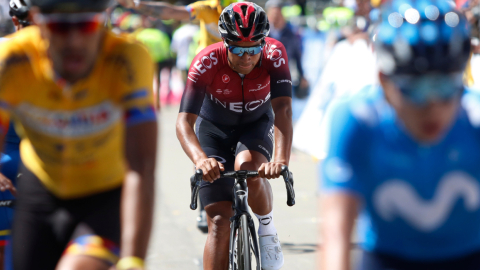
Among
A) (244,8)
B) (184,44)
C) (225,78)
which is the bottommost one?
(225,78)

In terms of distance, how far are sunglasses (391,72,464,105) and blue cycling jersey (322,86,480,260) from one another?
0.30ft

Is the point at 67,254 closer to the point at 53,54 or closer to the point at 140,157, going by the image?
the point at 140,157

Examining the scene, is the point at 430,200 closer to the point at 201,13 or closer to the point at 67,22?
the point at 67,22

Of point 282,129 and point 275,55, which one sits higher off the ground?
point 275,55

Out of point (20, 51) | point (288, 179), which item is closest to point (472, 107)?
point (20, 51)

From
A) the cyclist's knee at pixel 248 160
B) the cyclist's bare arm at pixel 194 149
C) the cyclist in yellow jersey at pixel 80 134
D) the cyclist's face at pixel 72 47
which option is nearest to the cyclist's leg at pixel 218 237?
the cyclist's knee at pixel 248 160

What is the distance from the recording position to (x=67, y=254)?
8.02 feet

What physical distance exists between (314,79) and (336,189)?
13.6m

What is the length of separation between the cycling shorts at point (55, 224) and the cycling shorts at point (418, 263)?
958 millimetres

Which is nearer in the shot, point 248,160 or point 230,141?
point 248,160

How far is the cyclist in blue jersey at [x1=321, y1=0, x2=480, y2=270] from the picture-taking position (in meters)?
1.97

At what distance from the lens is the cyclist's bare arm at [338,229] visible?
2002 mm

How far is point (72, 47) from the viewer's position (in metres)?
Result: 2.27

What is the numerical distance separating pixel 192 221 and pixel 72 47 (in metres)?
5.18
